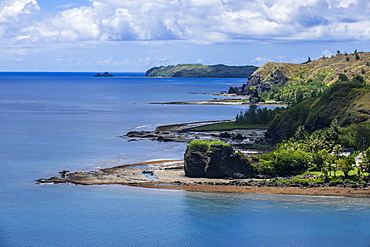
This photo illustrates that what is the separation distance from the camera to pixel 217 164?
83.9 meters

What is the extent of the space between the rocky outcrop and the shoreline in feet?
4.54

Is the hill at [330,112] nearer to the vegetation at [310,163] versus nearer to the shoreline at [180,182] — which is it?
the vegetation at [310,163]

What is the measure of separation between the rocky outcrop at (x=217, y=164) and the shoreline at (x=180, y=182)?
138 centimetres

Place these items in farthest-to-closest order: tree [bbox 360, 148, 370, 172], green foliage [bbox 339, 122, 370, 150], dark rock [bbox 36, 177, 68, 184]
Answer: green foliage [bbox 339, 122, 370, 150]
tree [bbox 360, 148, 370, 172]
dark rock [bbox 36, 177, 68, 184]

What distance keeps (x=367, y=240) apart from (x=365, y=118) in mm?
59830

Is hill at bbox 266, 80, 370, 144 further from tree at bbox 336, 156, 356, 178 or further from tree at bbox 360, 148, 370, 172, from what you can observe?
tree at bbox 360, 148, 370, 172

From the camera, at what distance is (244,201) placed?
7225 centimetres

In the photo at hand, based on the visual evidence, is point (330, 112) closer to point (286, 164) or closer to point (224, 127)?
point (224, 127)

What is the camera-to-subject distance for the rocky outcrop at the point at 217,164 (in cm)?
8369

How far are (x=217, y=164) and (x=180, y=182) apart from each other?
7.10 meters

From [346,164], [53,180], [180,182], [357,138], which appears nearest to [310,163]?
[346,164]

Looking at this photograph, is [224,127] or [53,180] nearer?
[53,180]

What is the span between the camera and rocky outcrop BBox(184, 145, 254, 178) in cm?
8369

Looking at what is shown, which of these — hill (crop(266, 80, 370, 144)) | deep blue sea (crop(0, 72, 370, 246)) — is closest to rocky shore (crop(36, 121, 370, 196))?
deep blue sea (crop(0, 72, 370, 246))
